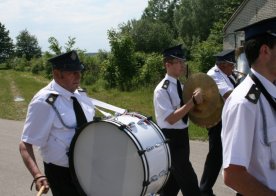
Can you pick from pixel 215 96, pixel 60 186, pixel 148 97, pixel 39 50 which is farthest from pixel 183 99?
pixel 39 50

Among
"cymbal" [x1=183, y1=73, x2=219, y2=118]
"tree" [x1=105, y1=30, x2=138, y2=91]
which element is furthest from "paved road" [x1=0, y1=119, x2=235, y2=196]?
"tree" [x1=105, y1=30, x2=138, y2=91]

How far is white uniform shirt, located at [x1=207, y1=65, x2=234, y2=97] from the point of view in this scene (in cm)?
580

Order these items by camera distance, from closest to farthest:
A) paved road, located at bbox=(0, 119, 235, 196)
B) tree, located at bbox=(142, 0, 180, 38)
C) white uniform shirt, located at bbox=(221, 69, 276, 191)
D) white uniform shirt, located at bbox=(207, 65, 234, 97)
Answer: white uniform shirt, located at bbox=(221, 69, 276, 191) → white uniform shirt, located at bbox=(207, 65, 234, 97) → paved road, located at bbox=(0, 119, 235, 196) → tree, located at bbox=(142, 0, 180, 38)

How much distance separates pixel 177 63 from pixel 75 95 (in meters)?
1.62

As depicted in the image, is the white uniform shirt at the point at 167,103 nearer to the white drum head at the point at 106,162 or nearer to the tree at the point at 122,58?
the white drum head at the point at 106,162

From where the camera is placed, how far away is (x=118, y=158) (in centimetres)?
332

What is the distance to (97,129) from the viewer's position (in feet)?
11.0

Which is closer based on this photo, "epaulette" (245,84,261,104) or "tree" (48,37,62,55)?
"epaulette" (245,84,261,104)

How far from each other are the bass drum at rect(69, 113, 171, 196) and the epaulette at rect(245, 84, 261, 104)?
1.28 meters

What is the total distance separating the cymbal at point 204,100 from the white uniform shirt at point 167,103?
119 mm

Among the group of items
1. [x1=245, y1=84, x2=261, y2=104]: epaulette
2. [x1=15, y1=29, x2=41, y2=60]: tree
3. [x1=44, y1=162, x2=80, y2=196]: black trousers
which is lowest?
[x1=15, y1=29, x2=41, y2=60]: tree

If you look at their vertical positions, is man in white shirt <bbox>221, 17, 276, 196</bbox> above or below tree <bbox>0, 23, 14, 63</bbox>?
above

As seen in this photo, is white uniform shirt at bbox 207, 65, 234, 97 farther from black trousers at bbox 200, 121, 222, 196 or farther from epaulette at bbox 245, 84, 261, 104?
epaulette at bbox 245, 84, 261, 104

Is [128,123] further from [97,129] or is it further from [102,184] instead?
[102,184]
